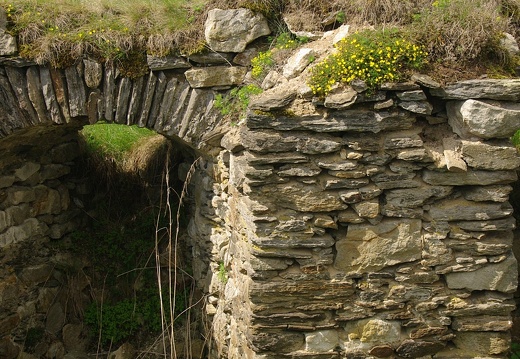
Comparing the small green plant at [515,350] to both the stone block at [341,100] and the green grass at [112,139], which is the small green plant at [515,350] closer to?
the stone block at [341,100]

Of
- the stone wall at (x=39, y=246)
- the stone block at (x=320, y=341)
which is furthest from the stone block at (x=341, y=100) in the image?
the stone wall at (x=39, y=246)

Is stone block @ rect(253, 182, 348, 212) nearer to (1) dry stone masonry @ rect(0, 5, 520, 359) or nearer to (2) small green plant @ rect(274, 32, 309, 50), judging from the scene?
(1) dry stone masonry @ rect(0, 5, 520, 359)

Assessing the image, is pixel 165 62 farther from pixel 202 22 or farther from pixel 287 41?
pixel 287 41

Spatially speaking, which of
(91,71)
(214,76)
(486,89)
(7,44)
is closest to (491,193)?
(486,89)

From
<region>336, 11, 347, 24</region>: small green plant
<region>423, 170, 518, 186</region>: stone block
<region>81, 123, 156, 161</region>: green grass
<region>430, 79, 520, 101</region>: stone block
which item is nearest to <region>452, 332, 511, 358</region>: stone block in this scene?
<region>423, 170, 518, 186</region>: stone block

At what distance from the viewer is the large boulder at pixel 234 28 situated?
4574mm

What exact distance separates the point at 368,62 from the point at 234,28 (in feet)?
3.90

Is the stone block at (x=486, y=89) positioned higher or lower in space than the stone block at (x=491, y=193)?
higher

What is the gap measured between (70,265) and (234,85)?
2.50 meters

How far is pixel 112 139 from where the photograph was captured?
6.53 meters

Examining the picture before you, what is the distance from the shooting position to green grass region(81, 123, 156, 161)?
20.8 ft

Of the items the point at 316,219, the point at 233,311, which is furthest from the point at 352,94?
the point at 233,311

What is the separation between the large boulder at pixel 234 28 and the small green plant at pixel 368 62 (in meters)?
0.87

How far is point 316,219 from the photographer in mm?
3838
